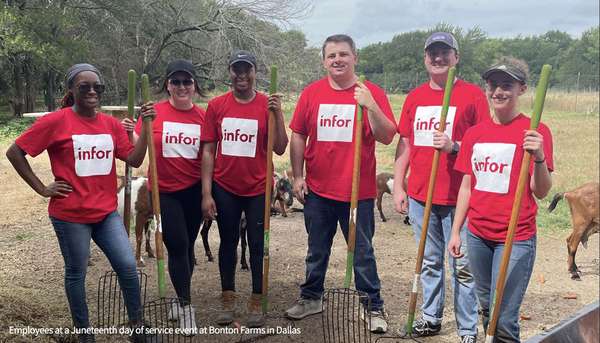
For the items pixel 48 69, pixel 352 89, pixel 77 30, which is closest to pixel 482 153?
pixel 352 89

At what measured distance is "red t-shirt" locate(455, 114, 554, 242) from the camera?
2.99 metres

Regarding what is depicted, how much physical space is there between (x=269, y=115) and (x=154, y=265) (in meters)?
2.97

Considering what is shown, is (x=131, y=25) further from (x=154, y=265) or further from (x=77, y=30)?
(x=154, y=265)

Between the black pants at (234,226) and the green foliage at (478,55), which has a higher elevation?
the green foliage at (478,55)

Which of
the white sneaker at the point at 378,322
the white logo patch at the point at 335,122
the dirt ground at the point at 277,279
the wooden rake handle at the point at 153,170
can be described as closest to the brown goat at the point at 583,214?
the dirt ground at the point at 277,279

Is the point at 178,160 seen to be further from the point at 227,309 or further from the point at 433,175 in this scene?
the point at 433,175

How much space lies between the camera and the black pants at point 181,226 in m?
3.83

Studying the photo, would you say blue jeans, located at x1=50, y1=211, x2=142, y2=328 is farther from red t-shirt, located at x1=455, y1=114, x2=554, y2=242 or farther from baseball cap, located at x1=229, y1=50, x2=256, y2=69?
red t-shirt, located at x1=455, y1=114, x2=554, y2=242

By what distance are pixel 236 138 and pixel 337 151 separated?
0.77 meters

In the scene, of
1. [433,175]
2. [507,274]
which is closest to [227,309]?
[433,175]

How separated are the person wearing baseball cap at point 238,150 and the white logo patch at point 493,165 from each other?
1.49m

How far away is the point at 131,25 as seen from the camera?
19141 mm

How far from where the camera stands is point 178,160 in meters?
3.86

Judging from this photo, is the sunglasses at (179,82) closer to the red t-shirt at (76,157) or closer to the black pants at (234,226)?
the red t-shirt at (76,157)
